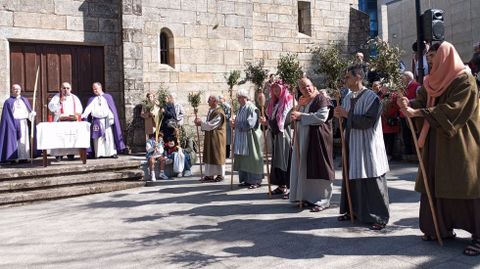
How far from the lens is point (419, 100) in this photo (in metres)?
4.97

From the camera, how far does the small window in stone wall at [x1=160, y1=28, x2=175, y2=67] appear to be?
12.9m

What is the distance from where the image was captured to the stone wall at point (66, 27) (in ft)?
35.4

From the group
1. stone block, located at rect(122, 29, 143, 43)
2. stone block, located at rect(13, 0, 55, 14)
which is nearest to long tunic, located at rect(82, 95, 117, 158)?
stone block, located at rect(122, 29, 143, 43)

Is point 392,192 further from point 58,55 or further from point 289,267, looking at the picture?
point 58,55

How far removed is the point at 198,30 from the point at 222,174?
5.18 metres

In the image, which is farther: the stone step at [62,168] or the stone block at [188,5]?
the stone block at [188,5]

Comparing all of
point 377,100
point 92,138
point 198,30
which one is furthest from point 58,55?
point 377,100

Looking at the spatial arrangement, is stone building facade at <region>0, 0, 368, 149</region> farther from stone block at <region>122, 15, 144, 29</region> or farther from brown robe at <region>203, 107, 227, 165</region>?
brown robe at <region>203, 107, 227, 165</region>

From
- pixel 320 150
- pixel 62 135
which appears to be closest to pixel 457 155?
pixel 320 150

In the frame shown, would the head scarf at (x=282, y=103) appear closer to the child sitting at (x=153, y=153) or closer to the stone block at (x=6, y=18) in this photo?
the child sitting at (x=153, y=153)

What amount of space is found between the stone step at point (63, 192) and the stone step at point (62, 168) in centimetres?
31

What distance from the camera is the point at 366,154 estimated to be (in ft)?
17.8

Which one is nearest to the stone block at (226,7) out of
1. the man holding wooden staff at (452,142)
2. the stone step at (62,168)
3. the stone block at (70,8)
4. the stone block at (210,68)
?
the stone block at (210,68)

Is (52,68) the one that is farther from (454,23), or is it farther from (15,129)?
(454,23)
